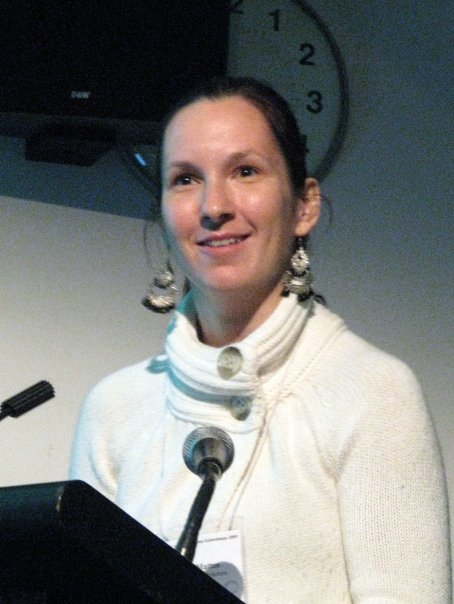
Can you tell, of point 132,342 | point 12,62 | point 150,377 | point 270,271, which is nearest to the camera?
point 270,271

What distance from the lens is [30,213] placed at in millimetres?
Answer: 2510

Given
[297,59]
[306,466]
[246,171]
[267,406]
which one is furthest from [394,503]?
[297,59]

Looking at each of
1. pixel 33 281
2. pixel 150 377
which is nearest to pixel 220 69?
pixel 33 281

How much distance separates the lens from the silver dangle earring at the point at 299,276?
5.07ft

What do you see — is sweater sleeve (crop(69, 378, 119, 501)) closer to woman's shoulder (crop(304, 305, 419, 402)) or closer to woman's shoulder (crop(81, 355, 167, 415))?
woman's shoulder (crop(81, 355, 167, 415))

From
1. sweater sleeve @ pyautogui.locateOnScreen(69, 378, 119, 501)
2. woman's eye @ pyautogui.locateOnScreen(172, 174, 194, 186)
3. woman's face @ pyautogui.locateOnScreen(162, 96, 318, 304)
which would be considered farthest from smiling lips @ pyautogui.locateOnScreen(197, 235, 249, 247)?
sweater sleeve @ pyautogui.locateOnScreen(69, 378, 119, 501)

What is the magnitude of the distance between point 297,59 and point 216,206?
1225 mm

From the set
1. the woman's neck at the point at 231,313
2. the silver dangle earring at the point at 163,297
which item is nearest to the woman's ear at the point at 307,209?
the woman's neck at the point at 231,313

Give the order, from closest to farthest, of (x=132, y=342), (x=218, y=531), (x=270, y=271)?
(x=218, y=531) < (x=270, y=271) < (x=132, y=342)

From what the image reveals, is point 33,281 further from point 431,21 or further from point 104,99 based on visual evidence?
point 431,21

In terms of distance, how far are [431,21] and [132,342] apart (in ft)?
3.53

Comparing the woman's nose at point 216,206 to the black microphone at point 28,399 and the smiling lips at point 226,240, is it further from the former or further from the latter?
the black microphone at point 28,399

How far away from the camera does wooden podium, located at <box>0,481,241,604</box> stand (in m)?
Result: 0.60

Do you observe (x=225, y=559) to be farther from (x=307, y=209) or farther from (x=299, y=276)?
(x=307, y=209)
